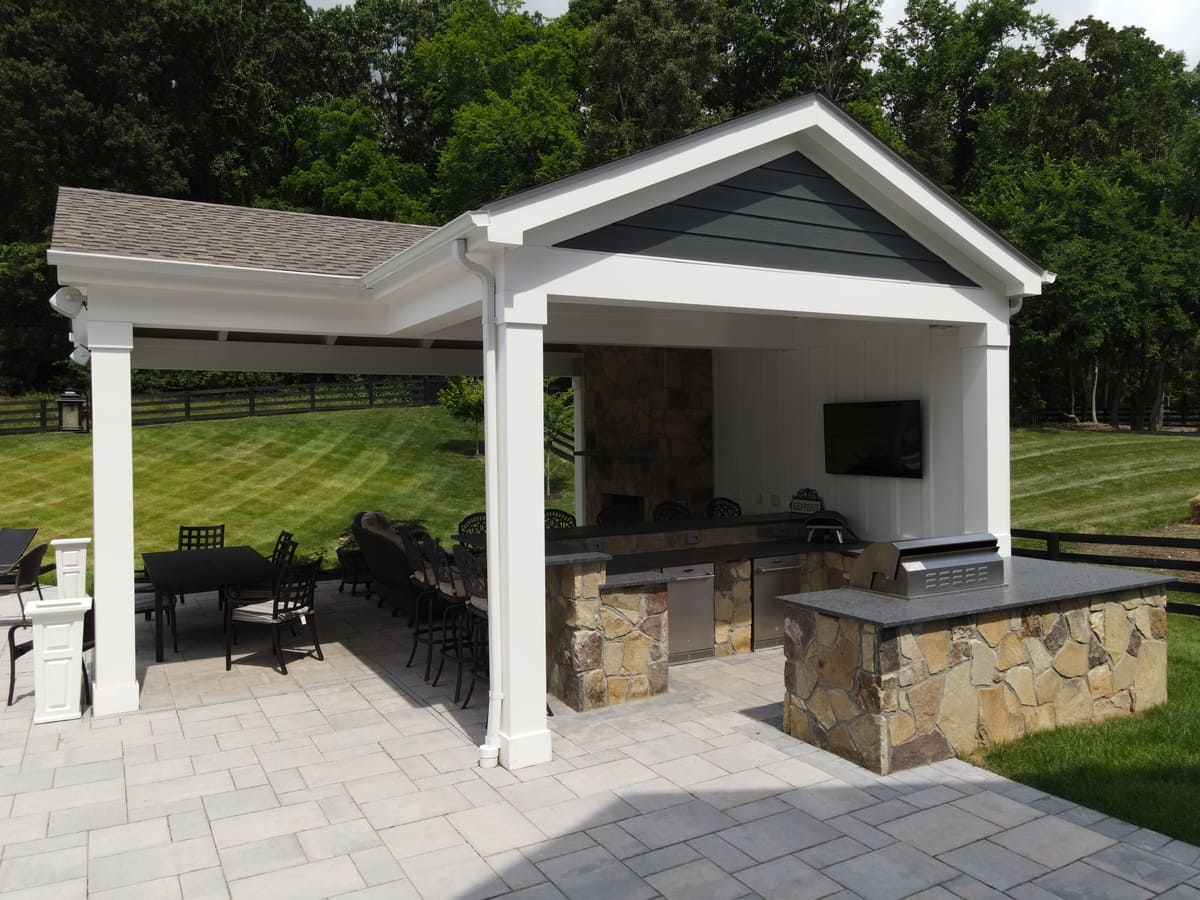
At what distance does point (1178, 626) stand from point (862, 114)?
78.8 feet

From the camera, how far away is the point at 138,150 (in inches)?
1067

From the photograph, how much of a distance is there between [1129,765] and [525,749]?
3.60 meters

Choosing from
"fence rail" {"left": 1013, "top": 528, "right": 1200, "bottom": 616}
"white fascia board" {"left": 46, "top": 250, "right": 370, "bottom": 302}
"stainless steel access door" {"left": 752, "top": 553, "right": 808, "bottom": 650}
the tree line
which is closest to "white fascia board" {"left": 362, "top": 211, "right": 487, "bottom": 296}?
"white fascia board" {"left": 46, "top": 250, "right": 370, "bottom": 302}

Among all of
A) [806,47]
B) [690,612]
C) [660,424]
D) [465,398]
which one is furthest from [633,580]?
[806,47]

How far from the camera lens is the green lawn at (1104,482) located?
50.2 ft

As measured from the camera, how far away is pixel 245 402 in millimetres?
23219

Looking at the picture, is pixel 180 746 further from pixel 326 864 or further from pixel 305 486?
pixel 305 486

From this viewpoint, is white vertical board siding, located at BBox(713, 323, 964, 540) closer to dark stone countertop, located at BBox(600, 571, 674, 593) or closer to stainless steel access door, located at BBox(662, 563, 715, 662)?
stainless steel access door, located at BBox(662, 563, 715, 662)

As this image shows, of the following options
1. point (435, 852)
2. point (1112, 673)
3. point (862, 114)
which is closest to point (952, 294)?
point (1112, 673)

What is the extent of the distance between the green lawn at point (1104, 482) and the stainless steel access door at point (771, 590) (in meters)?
8.74

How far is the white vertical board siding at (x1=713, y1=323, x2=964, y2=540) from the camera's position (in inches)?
322

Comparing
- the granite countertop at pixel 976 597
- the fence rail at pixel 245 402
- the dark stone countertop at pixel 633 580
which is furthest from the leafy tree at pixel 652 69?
the granite countertop at pixel 976 597

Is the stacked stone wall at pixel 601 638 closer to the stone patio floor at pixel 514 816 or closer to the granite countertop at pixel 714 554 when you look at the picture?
the stone patio floor at pixel 514 816

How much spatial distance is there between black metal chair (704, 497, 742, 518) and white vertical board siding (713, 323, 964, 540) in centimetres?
12
